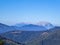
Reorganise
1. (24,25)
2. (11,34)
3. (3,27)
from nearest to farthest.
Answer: (11,34)
(3,27)
(24,25)

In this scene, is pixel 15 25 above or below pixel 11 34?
above

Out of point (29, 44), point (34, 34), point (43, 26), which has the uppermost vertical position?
point (43, 26)

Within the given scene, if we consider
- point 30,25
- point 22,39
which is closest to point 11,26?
point 30,25

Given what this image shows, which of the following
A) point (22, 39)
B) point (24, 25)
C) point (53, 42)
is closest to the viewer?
point (53, 42)

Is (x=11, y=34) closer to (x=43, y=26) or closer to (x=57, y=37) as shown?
(x=43, y=26)

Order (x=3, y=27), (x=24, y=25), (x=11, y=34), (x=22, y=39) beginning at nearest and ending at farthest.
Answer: (x=22, y=39), (x=11, y=34), (x=3, y=27), (x=24, y=25)

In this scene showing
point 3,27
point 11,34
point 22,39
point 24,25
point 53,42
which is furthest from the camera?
point 24,25

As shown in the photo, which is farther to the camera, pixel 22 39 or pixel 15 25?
pixel 15 25

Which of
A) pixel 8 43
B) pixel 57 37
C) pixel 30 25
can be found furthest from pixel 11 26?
pixel 57 37

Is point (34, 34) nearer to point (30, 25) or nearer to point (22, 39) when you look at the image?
point (22, 39)
